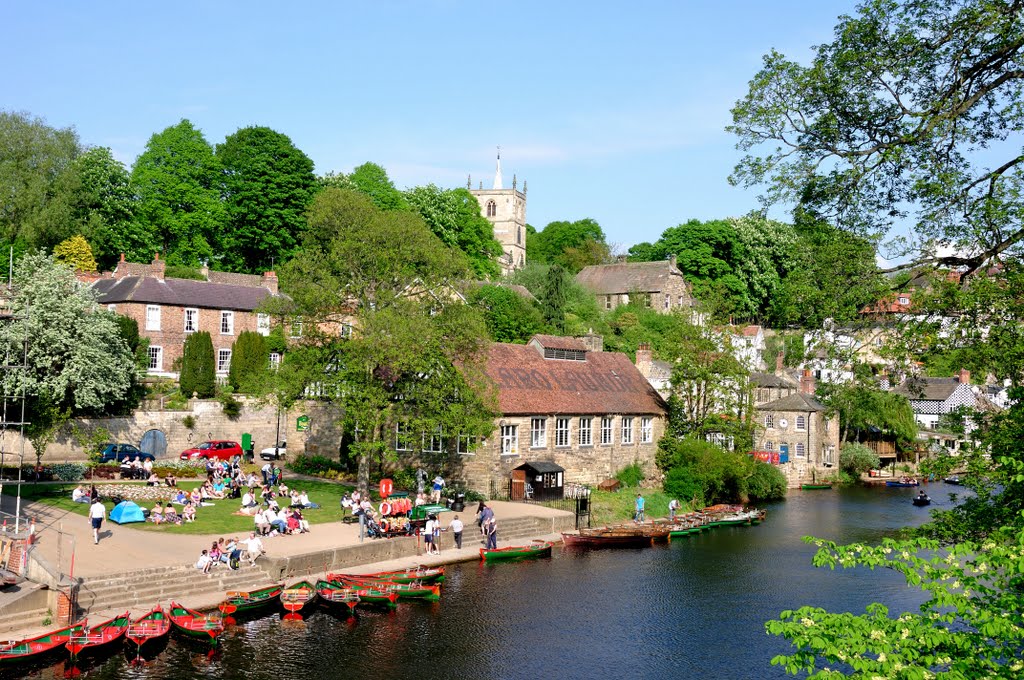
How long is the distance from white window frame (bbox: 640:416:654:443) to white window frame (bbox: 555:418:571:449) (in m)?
7.11

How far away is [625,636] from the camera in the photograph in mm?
26156

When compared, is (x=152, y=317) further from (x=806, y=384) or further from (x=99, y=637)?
(x=806, y=384)

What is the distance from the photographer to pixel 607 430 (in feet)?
167

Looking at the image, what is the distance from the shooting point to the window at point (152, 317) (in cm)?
5591

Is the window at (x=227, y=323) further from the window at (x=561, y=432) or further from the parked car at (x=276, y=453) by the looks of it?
the window at (x=561, y=432)

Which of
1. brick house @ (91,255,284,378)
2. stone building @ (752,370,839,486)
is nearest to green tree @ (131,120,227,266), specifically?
brick house @ (91,255,284,378)

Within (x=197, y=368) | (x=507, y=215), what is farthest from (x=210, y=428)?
(x=507, y=215)

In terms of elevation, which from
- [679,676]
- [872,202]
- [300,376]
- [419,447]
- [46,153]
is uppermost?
[46,153]

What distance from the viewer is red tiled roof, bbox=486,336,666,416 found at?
46.5 metres

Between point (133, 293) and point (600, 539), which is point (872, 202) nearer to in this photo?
point (600, 539)

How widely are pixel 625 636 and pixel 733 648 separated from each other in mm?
3127

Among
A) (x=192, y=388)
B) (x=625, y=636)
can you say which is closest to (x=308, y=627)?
(x=625, y=636)

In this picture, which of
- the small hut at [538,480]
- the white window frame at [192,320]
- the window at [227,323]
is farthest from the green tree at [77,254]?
the small hut at [538,480]

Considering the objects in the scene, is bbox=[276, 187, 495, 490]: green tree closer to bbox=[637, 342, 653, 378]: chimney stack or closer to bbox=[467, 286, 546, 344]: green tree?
bbox=[637, 342, 653, 378]: chimney stack
